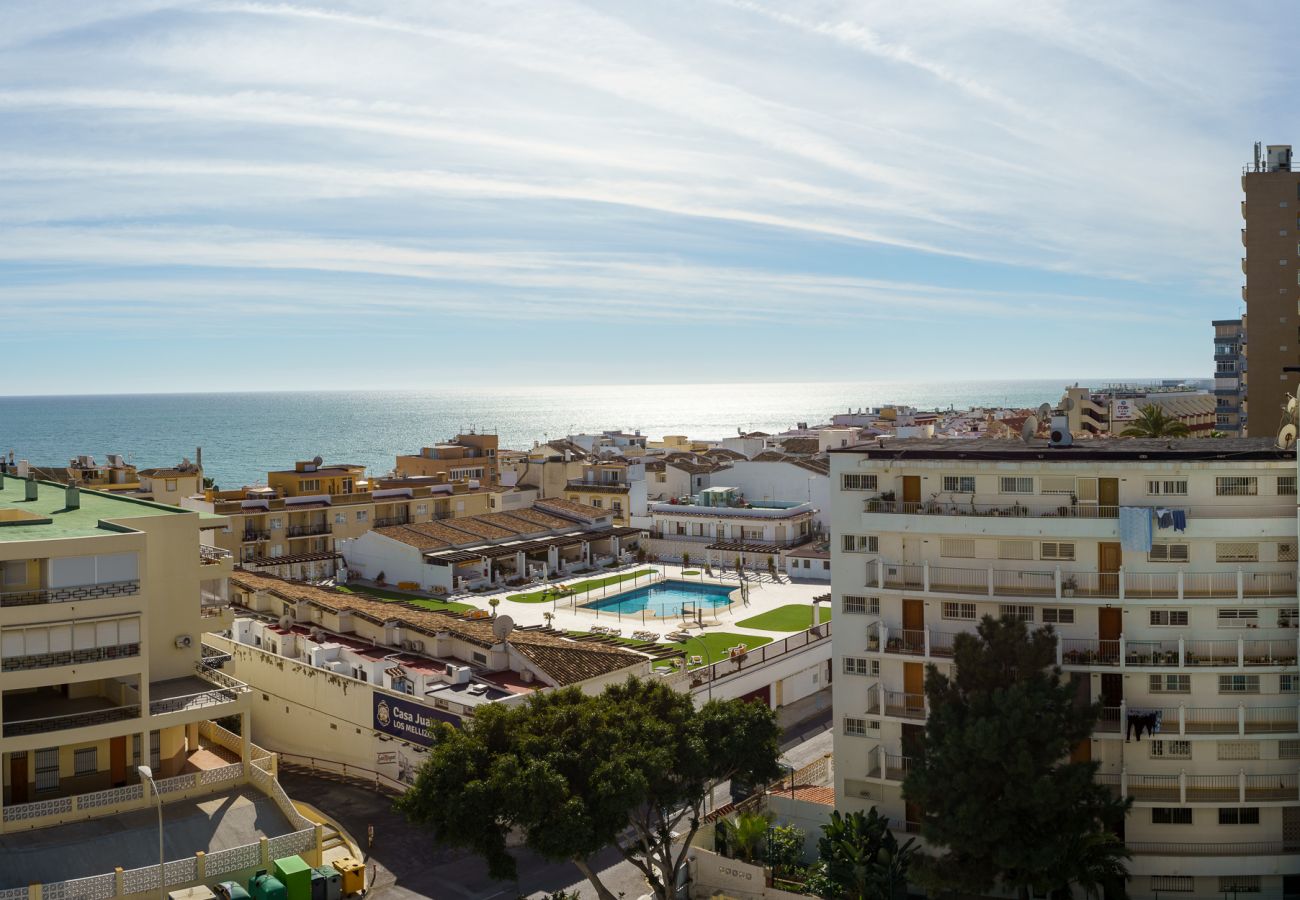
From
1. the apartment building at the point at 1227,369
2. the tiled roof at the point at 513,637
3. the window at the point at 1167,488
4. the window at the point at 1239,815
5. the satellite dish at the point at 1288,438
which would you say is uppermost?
the apartment building at the point at 1227,369

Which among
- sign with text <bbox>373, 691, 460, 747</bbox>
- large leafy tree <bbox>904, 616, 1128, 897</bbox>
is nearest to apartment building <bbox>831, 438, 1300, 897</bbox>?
large leafy tree <bbox>904, 616, 1128, 897</bbox>

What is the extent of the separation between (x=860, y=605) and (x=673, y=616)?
2711 centimetres

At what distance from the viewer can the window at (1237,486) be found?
1128 inches

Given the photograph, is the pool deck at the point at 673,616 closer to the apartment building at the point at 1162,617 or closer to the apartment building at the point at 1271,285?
the apartment building at the point at 1162,617

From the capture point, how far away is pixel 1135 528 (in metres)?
28.6

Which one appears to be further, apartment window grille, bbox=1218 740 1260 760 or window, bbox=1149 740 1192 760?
window, bbox=1149 740 1192 760

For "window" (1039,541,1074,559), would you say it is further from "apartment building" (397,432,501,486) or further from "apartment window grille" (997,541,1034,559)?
"apartment building" (397,432,501,486)

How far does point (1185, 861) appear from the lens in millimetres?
28234

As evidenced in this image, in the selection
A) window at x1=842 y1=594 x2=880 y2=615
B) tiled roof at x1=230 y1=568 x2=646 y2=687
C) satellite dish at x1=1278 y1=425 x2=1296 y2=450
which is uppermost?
satellite dish at x1=1278 y1=425 x2=1296 y2=450

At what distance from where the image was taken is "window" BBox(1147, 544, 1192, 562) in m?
29.0

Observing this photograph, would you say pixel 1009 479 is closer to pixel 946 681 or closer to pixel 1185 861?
pixel 946 681

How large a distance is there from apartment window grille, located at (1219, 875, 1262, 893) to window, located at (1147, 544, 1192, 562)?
27.8 feet

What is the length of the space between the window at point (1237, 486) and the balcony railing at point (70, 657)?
101ft

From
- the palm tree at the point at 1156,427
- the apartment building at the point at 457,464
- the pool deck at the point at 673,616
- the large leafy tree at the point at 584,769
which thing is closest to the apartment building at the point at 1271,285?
the palm tree at the point at 1156,427
